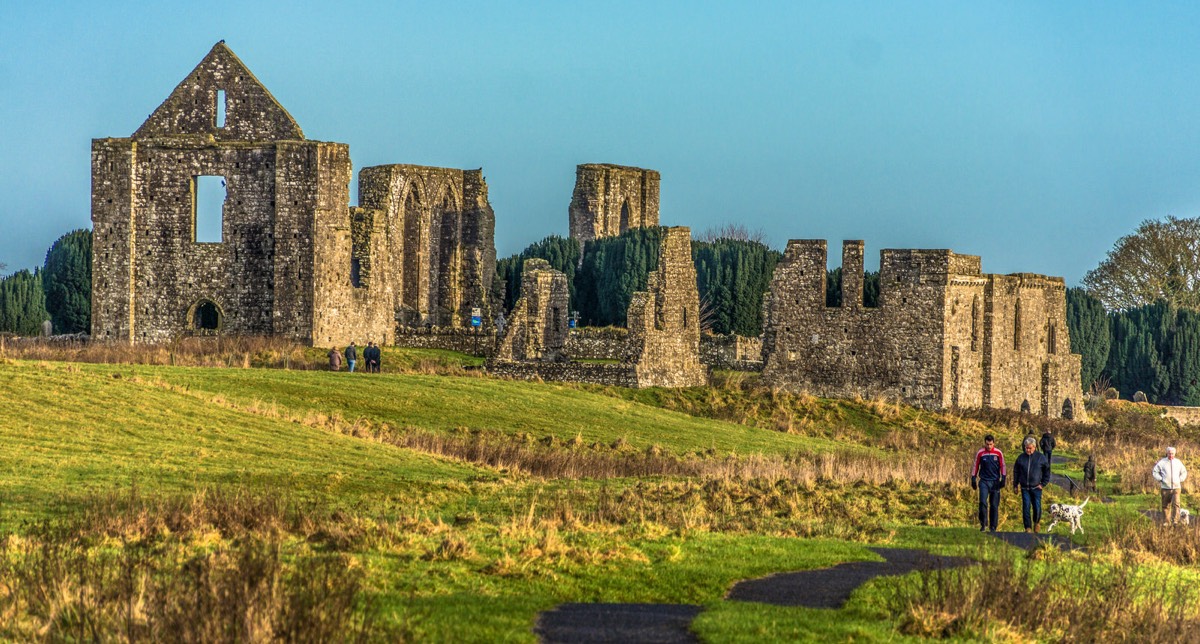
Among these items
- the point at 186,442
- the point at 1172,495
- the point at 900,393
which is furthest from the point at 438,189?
the point at 1172,495

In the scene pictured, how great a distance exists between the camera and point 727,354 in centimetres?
5781

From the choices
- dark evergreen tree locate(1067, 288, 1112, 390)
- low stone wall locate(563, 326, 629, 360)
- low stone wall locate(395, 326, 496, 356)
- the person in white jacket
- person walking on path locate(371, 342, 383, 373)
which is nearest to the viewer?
the person in white jacket

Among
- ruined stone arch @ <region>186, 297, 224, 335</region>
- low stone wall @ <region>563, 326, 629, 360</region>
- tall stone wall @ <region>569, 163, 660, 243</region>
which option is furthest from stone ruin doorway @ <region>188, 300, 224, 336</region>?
tall stone wall @ <region>569, 163, 660, 243</region>

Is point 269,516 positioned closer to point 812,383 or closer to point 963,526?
point 963,526

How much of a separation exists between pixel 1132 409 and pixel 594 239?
26.0 m

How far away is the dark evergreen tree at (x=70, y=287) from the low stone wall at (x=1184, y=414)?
162 feet

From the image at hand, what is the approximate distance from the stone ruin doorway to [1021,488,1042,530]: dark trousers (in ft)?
106

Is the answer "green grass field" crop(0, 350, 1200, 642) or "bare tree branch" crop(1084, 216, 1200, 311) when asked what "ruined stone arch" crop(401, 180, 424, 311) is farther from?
"bare tree branch" crop(1084, 216, 1200, 311)

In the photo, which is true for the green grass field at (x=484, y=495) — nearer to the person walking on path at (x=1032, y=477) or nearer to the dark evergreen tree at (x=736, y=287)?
the person walking on path at (x=1032, y=477)

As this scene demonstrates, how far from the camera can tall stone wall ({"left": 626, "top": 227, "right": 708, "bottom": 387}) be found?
48875 millimetres

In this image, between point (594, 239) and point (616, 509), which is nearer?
point (616, 509)

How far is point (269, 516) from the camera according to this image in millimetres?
19344

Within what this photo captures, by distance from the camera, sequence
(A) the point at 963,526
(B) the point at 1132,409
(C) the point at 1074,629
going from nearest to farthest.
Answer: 1. (C) the point at 1074,629
2. (A) the point at 963,526
3. (B) the point at 1132,409

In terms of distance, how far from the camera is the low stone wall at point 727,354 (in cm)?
5722
